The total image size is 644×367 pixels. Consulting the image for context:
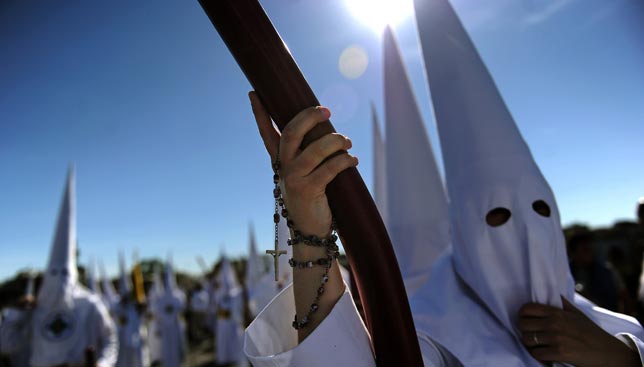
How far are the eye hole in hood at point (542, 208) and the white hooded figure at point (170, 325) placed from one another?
1282 cm

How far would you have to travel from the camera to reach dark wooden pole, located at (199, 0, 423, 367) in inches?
30.7

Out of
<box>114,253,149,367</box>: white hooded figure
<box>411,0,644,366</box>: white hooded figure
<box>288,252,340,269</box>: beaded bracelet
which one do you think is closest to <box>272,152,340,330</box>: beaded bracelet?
<box>288,252,340,269</box>: beaded bracelet

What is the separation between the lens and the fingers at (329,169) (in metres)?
0.79

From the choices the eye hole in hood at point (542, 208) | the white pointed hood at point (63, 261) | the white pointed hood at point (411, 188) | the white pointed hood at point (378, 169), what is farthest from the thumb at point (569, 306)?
the white pointed hood at point (63, 261)

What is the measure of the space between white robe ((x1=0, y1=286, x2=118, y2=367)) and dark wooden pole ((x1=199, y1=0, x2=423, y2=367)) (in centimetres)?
544

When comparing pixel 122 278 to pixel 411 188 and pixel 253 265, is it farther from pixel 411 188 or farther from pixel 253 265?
pixel 411 188

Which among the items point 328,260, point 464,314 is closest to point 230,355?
point 464,314

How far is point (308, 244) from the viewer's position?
2.87ft

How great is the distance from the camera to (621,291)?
4.86 m

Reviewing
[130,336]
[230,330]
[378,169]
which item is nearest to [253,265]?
[230,330]

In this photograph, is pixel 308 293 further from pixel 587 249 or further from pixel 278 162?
pixel 587 249

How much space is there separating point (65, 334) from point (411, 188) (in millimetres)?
5013

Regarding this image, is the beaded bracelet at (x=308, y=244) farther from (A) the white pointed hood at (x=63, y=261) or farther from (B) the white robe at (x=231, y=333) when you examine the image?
(B) the white robe at (x=231, y=333)

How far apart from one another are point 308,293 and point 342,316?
0.10 m
